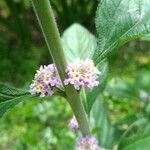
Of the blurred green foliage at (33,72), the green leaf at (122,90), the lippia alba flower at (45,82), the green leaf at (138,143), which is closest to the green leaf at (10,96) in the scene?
the lippia alba flower at (45,82)

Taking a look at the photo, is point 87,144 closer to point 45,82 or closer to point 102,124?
point 45,82

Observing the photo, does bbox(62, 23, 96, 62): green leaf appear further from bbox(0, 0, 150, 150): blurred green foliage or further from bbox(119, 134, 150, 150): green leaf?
bbox(0, 0, 150, 150): blurred green foliage

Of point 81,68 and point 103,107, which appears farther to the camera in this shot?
point 103,107

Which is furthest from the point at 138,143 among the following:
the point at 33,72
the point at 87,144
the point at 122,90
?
the point at 33,72

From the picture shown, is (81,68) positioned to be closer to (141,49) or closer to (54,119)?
(54,119)

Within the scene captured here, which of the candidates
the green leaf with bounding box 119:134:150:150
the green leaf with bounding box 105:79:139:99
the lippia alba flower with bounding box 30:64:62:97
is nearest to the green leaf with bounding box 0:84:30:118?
the lippia alba flower with bounding box 30:64:62:97

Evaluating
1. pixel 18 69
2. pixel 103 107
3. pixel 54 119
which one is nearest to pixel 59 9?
pixel 18 69

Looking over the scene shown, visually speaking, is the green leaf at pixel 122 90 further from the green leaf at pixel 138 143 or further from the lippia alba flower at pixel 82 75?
the lippia alba flower at pixel 82 75
